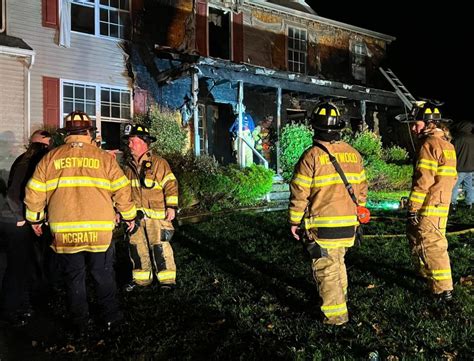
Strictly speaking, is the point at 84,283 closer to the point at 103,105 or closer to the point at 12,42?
the point at 12,42

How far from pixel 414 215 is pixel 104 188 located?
295 centimetres

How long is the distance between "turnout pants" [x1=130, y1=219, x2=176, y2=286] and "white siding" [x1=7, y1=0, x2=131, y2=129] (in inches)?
291

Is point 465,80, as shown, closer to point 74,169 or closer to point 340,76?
point 340,76

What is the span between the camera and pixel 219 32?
1591cm

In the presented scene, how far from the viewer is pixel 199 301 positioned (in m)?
4.74

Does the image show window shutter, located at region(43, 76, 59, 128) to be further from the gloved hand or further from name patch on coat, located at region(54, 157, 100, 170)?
the gloved hand

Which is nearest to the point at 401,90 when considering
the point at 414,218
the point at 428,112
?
the point at 428,112

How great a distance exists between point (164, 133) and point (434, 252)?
8720 millimetres

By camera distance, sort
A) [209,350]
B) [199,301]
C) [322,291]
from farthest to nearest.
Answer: [199,301] → [322,291] → [209,350]

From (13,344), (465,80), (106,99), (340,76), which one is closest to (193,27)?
(106,99)

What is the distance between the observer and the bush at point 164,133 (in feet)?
38.1

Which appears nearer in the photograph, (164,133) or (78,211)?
(78,211)

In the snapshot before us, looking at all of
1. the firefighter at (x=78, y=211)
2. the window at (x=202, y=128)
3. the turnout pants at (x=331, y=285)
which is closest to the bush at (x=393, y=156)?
the window at (x=202, y=128)

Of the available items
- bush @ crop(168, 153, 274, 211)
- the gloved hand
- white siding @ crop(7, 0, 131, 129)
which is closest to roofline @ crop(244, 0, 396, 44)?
white siding @ crop(7, 0, 131, 129)
